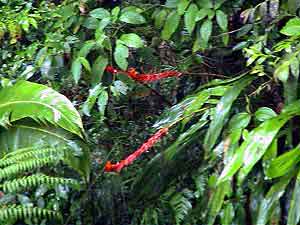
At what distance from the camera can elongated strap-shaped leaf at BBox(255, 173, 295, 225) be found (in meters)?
1.36

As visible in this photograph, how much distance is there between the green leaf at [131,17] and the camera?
170 cm

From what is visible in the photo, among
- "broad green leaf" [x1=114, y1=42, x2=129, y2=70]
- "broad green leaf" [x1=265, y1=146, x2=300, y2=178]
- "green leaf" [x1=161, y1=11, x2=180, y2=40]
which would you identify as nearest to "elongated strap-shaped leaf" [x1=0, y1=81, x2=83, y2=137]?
"broad green leaf" [x1=114, y1=42, x2=129, y2=70]

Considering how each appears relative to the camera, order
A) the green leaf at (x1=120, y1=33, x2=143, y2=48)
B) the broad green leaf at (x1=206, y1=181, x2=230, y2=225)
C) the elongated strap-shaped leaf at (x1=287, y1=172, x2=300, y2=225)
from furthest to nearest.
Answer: the green leaf at (x1=120, y1=33, x2=143, y2=48), the broad green leaf at (x1=206, y1=181, x2=230, y2=225), the elongated strap-shaped leaf at (x1=287, y1=172, x2=300, y2=225)

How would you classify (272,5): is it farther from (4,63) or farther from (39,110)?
(4,63)

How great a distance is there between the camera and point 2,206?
160 centimetres

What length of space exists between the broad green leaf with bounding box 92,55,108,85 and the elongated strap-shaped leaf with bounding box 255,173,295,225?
2.01 feet

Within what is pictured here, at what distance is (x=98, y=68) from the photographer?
67.1 inches

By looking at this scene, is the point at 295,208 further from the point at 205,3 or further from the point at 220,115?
the point at 205,3

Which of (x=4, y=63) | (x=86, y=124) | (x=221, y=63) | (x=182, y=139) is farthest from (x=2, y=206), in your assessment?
(x=4, y=63)

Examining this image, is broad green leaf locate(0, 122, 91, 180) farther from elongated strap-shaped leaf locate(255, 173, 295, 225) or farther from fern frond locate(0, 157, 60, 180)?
elongated strap-shaped leaf locate(255, 173, 295, 225)

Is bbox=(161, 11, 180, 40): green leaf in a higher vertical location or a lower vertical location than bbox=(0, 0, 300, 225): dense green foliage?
higher

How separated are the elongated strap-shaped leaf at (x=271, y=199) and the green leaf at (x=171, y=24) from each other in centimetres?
57

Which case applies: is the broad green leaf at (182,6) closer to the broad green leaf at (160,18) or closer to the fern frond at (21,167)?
the broad green leaf at (160,18)

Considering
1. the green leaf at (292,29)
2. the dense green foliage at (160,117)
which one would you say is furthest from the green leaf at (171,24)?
the green leaf at (292,29)
